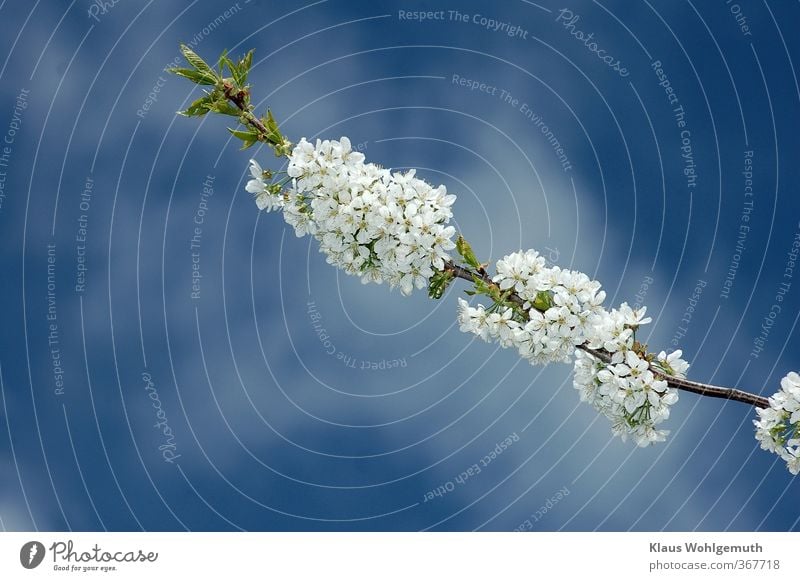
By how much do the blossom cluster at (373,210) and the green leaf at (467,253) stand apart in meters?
0.29

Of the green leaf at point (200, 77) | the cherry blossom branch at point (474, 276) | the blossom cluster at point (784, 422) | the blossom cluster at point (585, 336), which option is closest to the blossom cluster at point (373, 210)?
the cherry blossom branch at point (474, 276)

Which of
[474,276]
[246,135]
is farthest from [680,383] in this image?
[246,135]

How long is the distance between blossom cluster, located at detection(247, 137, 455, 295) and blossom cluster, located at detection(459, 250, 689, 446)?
2.19ft

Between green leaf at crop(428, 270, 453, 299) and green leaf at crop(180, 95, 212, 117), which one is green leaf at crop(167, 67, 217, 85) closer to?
green leaf at crop(180, 95, 212, 117)

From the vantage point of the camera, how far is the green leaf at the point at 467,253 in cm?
691

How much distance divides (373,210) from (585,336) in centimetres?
216

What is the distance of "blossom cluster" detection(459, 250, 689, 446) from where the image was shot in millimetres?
6465

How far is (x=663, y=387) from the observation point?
638cm

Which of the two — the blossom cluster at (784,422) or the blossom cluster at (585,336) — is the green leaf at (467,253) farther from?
the blossom cluster at (784,422)

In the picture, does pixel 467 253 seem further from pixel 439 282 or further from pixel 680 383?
pixel 680 383

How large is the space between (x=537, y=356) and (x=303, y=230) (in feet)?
7.92

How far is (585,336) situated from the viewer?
263 inches

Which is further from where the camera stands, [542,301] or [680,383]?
[542,301]

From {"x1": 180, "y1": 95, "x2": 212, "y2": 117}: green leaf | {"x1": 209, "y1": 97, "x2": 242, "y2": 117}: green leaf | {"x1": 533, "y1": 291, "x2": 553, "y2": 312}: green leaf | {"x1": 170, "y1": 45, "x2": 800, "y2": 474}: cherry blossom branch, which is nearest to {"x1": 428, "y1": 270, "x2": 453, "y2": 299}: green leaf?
{"x1": 170, "y1": 45, "x2": 800, "y2": 474}: cherry blossom branch
